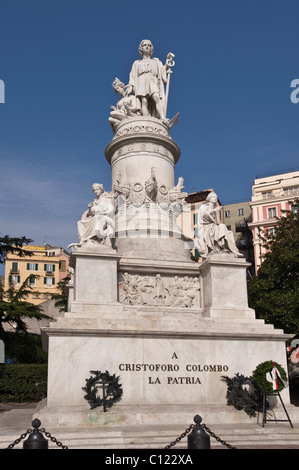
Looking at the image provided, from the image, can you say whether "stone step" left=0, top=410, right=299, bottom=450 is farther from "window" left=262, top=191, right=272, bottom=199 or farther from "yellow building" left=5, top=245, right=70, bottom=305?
"yellow building" left=5, top=245, right=70, bottom=305

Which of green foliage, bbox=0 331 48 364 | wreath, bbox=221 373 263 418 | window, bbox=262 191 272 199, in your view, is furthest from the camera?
window, bbox=262 191 272 199

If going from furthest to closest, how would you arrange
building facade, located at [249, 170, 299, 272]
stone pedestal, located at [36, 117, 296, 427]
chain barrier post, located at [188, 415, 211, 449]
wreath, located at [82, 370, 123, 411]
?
building facade, located at [249, 170, 299, 272]
stone pedestal, located at [36, 117, 296, 427]
wreath, located at [82, 370, 123, 411]
chain barrier post, located at [188, 415, 211, 449]

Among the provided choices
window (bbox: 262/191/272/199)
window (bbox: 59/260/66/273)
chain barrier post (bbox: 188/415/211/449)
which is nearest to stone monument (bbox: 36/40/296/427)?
chain barrier post (bbox: 188/415/211/449)

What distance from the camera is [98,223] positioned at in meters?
14.9

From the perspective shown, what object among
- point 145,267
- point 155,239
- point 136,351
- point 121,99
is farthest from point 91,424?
point 121,99

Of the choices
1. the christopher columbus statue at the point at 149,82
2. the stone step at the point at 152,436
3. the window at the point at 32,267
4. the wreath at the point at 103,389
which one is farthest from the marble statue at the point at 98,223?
the window at the point at 32,267

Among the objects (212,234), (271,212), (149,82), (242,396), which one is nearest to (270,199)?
(271,212)

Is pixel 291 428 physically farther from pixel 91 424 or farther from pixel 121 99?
pixel 121 99

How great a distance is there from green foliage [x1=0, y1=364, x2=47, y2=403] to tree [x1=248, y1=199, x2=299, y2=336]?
11012mm

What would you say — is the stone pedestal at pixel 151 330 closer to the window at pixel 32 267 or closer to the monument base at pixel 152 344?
the monument base at pixel 152 344

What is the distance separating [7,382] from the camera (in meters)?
23.4

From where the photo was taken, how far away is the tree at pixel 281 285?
23.2m

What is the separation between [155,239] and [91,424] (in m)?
6.70

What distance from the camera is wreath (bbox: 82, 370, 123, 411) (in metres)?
12.2
